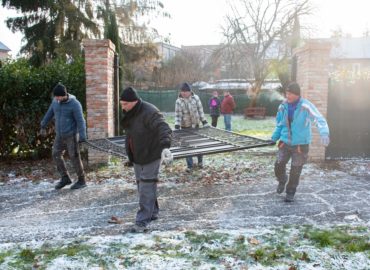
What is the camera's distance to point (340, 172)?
329 inches

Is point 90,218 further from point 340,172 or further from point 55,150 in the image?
point 340,172

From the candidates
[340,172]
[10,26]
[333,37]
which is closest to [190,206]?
[340,172]

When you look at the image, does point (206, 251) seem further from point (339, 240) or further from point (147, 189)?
point (339, 240)

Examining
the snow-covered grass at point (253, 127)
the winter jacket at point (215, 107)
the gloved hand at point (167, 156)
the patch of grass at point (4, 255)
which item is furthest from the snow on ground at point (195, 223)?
the snow-covered grass at point (253, 127)

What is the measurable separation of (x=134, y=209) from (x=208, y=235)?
1.58 m

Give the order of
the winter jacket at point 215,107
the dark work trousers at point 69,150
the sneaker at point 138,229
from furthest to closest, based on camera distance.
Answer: the winter jacket at point 215,107, the dark work trousers at point 69,150, the sneaker at point 138,229

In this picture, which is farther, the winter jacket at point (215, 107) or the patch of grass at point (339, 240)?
the winter jacket at point (215, 107)

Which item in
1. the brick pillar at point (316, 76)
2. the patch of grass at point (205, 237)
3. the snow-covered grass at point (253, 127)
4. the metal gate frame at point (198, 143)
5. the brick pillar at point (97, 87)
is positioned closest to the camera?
the patch of grass at point (205, 237)

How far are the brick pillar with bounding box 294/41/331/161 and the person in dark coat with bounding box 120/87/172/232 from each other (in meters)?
5.43

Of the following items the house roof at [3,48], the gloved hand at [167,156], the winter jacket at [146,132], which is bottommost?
the gloved hand at [167,156]

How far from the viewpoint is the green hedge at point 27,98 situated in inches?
372

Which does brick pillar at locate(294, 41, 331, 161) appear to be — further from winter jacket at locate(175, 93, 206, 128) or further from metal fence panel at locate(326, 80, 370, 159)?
winter jacket at locate(175, 93, 206, 128)

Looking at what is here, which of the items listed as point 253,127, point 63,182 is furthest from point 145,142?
point 253,127

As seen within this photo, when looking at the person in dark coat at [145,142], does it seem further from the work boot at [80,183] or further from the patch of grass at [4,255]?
the work boot at [80,183]
